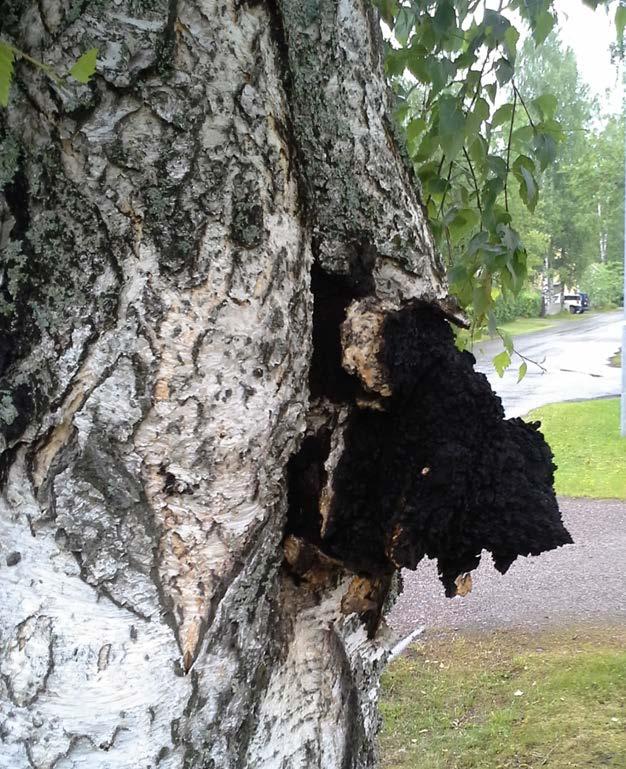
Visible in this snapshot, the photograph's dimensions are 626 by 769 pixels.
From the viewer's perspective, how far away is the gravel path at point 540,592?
533 centimetres

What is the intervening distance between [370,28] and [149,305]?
69 centimetres

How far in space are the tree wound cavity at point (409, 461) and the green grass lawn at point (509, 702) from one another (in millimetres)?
2943

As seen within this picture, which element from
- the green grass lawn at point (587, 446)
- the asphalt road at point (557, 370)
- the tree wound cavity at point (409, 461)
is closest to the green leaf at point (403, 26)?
the tree wound cavity at point (409, 461)

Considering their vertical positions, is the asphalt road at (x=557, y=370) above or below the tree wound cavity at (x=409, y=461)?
below

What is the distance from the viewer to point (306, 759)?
51.0 inches

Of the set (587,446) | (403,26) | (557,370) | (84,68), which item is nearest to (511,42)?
(403,26)

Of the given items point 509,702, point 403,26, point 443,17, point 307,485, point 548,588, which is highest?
point 403,26

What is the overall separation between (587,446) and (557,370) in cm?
739

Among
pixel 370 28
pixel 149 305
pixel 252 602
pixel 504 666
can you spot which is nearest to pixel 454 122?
pixel 370 28

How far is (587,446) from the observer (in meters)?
9.43

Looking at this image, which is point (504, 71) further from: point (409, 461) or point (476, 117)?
point (409, 461)

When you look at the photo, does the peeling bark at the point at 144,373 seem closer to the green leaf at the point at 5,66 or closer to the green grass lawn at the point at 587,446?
the green leaf at the point at 5,66

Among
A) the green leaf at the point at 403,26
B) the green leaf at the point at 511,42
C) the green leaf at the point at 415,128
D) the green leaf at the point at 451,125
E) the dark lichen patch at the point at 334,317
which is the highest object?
the green leaf at the point at 403,26

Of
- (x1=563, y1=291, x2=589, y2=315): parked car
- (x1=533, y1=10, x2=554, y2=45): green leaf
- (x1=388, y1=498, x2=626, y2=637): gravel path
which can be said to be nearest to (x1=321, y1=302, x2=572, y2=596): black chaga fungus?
(x1=533, y1=10, x2=554, y2=45): green leaf
